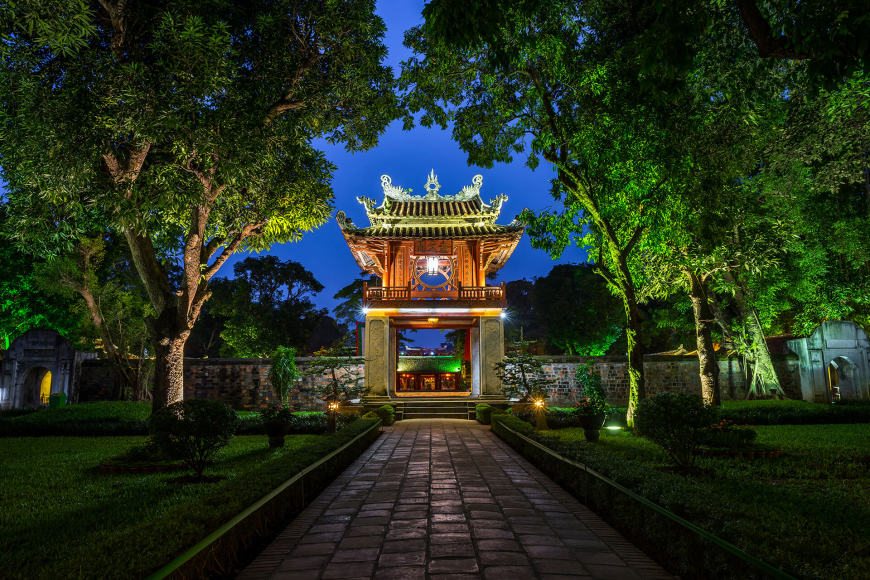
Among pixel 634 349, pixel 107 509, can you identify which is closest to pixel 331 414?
pixel 107 509

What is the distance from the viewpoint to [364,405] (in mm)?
15305

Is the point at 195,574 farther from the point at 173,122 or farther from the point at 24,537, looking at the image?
the point at 173,122

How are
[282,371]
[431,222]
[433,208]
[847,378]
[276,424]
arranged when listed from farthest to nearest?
[433,208]
[847,378]
[431,222]
[282,371]
[276,424]

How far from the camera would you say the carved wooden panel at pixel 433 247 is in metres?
18.0

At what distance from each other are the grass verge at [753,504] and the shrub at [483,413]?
5113mm

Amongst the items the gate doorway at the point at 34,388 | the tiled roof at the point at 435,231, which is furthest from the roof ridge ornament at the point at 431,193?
the gate doorway at the point at 34,388

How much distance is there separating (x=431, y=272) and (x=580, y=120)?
902 cm

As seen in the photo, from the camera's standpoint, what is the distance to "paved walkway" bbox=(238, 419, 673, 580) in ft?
10.7

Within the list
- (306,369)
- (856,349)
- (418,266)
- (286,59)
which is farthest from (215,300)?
(856,349)

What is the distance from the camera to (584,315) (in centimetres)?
3039

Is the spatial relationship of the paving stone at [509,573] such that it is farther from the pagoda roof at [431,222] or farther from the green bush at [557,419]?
the pagoda roof at [431,222]

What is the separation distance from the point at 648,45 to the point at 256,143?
6529 mm

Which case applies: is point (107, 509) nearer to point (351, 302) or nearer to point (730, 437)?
point (730, 437)

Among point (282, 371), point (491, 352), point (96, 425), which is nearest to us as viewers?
point (96, 425)
